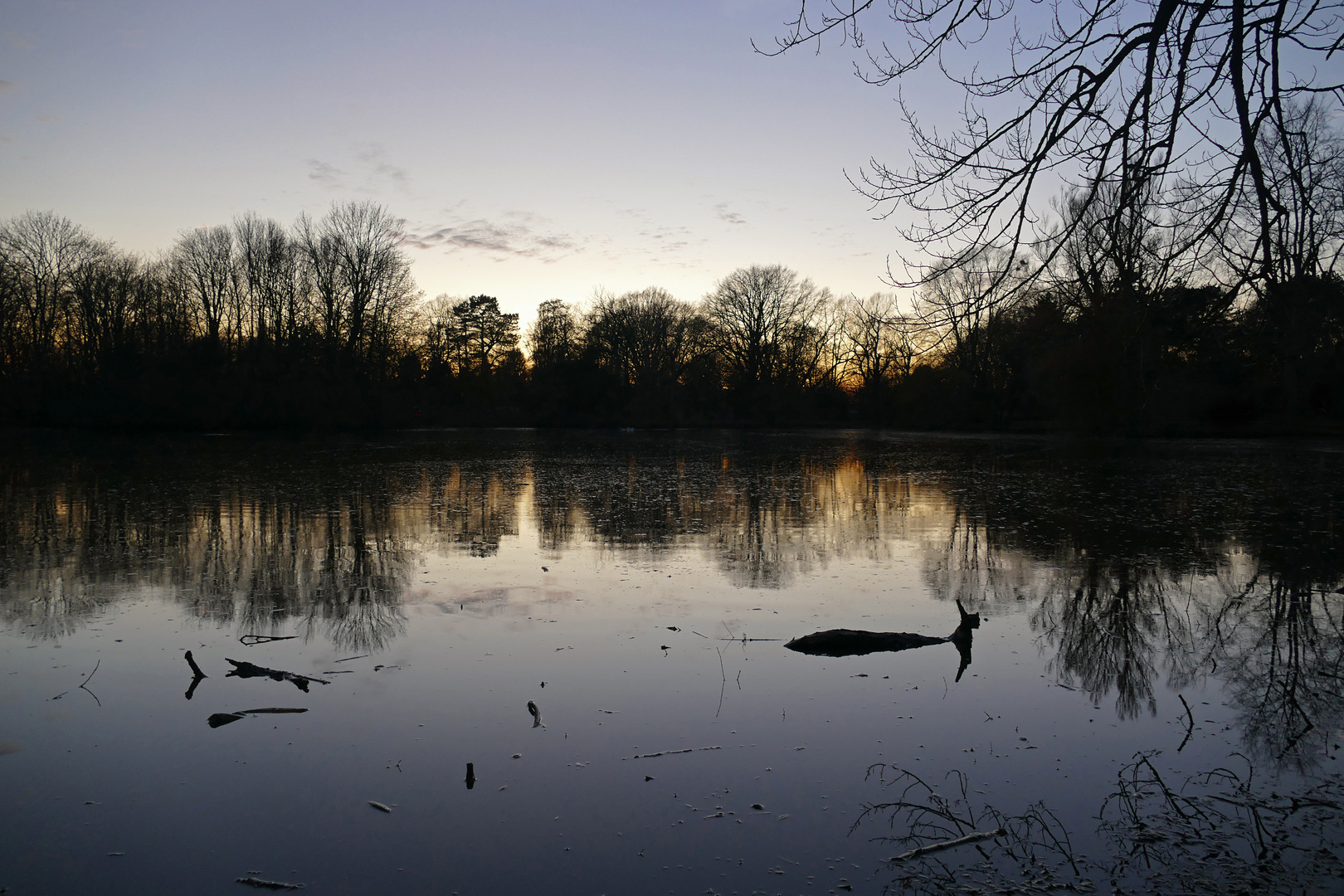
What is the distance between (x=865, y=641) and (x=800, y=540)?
Result: 4.57 meters

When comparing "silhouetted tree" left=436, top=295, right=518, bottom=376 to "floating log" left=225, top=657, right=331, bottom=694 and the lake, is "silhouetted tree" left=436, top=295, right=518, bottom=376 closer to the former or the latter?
the lake

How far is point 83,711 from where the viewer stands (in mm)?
4418

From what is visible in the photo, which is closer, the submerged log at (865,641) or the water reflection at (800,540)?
the submerged log at (865,641)

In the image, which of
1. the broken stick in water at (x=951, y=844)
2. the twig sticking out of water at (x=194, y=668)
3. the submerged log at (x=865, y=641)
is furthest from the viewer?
the submerged log at (x=865, y=641)

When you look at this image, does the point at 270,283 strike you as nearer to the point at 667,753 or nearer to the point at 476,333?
the point at 476,333

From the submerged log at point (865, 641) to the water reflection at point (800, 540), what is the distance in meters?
0.57

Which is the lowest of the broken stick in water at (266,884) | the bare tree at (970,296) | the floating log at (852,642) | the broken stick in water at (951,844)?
the broken stick in water at (266,884)

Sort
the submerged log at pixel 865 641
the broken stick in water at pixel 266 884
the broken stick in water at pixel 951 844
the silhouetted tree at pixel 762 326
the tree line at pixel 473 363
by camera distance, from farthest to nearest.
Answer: the silhouetted tree at pixel 762 326 < the tree line at pixel 473 363 < the submerged log at pixel 865 641 < the broken stick in water at pixel 951 844 < the broken stick in water at pixel 266 884

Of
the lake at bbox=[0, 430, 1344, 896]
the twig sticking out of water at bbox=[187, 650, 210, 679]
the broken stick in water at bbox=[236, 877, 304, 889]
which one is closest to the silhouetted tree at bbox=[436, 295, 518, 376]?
the lake at bbox=[0, 430, 1344, 896]

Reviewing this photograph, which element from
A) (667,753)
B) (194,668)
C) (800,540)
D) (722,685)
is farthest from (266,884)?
(800,540)

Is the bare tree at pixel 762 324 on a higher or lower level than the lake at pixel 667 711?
higher

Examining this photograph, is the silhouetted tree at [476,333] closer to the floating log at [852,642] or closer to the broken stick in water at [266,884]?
the floating log at [852,642]

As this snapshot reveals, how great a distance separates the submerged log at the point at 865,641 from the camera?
547 cm

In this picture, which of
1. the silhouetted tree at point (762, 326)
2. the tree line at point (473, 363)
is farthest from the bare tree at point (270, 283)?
the silhouetted tree at point (762, 326)
